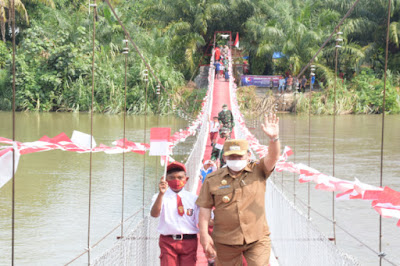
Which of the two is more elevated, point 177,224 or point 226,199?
point 226,199

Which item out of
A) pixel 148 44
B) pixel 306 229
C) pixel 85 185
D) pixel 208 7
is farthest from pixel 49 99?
pixel 306 229

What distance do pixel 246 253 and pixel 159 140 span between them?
1.09 metres

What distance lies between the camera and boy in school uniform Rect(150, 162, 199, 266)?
299 cm

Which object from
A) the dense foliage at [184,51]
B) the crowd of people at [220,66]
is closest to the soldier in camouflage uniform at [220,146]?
the crowd of people at [220,66]

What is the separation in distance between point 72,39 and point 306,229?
23161mm

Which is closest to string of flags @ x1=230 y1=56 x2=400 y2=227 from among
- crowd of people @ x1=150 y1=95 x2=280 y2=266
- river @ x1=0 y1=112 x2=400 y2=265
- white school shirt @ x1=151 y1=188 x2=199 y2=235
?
crowd of people @ x1=150 y1=95 x2=280 y2=266

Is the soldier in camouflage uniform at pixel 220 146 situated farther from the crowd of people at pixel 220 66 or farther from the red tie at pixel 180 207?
the crowd of people at pixel 220 66

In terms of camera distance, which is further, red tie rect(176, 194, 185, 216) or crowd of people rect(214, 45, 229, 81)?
crowd of people rect(214, 45, 229, 81)

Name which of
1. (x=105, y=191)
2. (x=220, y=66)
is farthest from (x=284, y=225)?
(x=220, y=66)

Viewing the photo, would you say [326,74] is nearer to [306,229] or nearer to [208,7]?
[208,7]

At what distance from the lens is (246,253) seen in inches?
104

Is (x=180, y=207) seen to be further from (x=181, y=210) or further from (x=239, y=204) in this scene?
(x=239, y=204)

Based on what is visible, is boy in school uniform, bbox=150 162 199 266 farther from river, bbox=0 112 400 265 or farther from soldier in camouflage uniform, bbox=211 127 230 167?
soldier in camouflage uniform, bbox=211 127 230 167

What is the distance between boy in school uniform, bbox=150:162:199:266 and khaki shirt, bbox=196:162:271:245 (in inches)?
12.7
